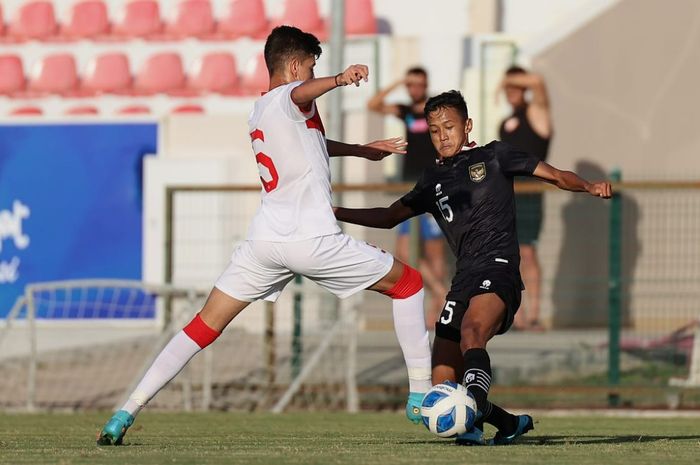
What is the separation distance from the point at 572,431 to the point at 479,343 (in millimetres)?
2504

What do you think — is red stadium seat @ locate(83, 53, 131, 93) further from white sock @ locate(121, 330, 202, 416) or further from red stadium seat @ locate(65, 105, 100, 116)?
white sock @ locate(121, 330, 202, 416)

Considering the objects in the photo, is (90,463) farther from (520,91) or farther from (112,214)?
(112,214)

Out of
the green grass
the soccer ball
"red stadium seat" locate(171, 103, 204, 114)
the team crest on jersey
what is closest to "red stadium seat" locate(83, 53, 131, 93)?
"red stadium seat" locate(171, 103, 204, 114)

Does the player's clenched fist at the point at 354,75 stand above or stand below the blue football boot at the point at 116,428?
above

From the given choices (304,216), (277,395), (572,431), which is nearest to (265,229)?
(304,216)

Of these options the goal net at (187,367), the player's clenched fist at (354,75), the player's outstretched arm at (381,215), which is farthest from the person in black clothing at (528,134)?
the player's clenched fist at (354,75)

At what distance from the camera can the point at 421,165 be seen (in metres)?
15.4

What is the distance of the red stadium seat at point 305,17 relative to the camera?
20.2m

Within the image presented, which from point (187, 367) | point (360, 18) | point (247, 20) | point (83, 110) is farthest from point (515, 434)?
point (247, 20)

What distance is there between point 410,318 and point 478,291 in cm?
36

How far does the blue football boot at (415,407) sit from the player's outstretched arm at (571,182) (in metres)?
1.19

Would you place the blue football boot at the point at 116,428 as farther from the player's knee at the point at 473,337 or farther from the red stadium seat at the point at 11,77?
the red stadium seat at the point at 11,77

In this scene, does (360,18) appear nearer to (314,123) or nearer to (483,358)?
(314,123)

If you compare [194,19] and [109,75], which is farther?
[194,19]
